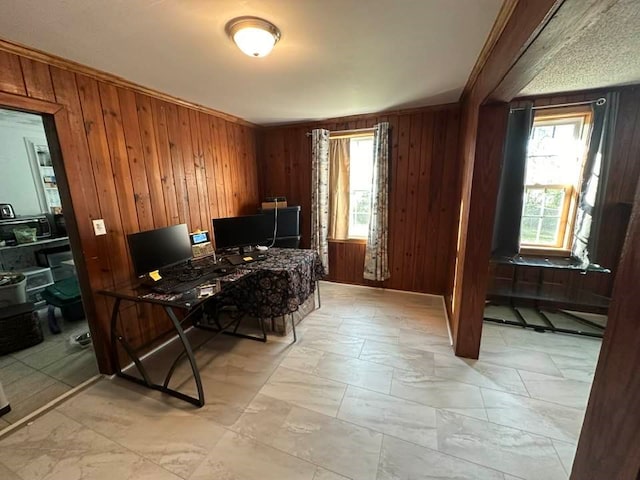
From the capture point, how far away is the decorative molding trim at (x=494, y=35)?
1.27m

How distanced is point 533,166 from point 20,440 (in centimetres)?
477

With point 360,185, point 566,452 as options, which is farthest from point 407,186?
point 566,452

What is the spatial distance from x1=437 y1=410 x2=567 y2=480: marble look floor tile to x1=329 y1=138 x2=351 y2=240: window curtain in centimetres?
256

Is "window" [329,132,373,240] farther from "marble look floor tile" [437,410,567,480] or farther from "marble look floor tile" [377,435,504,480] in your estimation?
"marble look floor tile" [377,435,504,480]

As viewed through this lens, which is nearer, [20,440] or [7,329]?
[20,440]

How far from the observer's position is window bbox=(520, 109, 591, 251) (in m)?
2.69

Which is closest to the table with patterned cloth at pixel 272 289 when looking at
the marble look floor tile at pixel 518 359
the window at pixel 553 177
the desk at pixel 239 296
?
the desk at pixel 239 296

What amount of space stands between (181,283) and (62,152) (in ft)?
3.83

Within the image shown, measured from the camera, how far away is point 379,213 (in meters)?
3.42

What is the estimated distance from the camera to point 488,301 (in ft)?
10.5

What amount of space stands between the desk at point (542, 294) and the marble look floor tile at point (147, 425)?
287cm

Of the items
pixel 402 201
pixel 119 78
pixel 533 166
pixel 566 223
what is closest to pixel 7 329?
pixel 119 78

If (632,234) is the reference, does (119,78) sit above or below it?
above

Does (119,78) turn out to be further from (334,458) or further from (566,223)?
(566,223)
